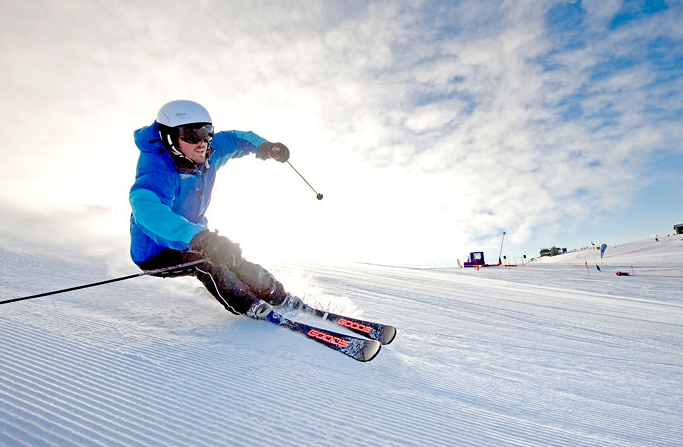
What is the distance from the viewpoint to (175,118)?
3043 millimetres

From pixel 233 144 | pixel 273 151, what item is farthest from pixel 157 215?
pixel 273 151

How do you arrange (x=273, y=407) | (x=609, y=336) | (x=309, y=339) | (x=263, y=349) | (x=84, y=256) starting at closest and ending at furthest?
(x=273, y=407)
(x=263, y=349)
(x=309, y=339)
(x=609, y=336)
(x=84, y=256)

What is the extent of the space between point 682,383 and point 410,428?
9.88 ft

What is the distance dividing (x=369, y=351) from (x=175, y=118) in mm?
2700

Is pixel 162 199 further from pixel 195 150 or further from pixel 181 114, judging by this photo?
Result: pixel 181 114

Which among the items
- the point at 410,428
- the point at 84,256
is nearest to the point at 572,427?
the point at 410,428

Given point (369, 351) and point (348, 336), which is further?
point (348, 336)

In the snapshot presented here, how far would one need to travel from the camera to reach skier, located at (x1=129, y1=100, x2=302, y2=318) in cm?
257

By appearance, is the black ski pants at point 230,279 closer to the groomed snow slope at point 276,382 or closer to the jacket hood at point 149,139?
the groomed snow slope at point 276,382

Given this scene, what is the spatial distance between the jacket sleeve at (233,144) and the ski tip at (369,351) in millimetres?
2868

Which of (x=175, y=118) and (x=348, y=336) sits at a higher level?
(x=175, y=118)

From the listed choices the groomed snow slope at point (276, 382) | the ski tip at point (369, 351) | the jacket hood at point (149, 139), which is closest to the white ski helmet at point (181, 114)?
the jacket hood at point (149, 139)

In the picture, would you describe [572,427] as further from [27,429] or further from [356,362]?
[27,429]

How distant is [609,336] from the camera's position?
443cm
